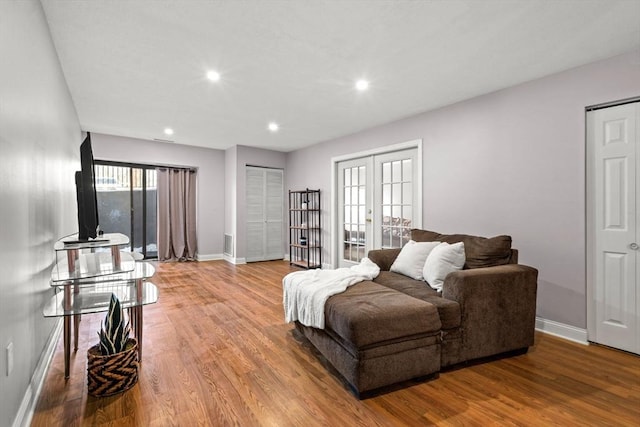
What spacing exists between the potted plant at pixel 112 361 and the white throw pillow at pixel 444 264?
2304 millimetres

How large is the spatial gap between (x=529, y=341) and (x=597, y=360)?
50cm

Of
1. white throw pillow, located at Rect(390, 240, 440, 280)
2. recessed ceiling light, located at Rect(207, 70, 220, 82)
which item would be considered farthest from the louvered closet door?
white throw pillow, located at Rect(390, 240, 440, 280)

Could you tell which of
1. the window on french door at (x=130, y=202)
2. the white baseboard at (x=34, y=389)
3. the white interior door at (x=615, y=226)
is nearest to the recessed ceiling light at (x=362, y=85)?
the white interior door at (x=615, y=226)

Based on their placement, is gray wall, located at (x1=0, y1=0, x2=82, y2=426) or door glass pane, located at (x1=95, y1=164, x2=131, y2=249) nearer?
gray wall, located at (x1=0, y1=0, x2=82, y2=426)

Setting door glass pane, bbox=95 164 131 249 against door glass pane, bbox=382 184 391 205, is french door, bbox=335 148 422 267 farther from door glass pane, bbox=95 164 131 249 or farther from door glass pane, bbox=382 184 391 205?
door glass pane, bbox=95 164 131 249

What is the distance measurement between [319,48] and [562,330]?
3.32 metres

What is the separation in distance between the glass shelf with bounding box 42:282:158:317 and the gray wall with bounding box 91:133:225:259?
4084 mm

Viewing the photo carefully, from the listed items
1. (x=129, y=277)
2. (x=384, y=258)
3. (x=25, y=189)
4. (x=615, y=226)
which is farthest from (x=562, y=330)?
(x=25, y=189)

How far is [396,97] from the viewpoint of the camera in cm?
360

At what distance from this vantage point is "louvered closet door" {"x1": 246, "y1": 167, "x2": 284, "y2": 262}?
657cm

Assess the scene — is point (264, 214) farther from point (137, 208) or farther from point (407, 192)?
point (407, 192)

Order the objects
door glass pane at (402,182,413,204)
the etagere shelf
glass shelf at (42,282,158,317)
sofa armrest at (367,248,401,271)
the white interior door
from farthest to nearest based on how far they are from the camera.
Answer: the etagere shelf
door glass pane at (402,182,413,204)
sofa armrest at (367,248,401,271)
the white interior door
glass shelf at (42,282,158,317)

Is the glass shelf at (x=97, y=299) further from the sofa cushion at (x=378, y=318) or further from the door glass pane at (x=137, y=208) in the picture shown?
the door glass pane at (x=137, y=208)

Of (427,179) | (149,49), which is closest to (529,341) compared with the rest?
(427,179)
